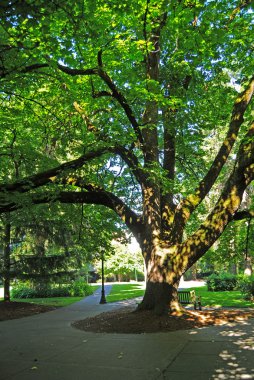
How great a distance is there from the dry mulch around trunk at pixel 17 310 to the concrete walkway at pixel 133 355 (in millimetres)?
→ 6849

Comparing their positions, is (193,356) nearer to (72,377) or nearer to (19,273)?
(72,377)

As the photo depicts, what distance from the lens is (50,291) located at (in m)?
28.3

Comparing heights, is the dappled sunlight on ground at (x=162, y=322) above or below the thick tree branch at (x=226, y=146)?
below

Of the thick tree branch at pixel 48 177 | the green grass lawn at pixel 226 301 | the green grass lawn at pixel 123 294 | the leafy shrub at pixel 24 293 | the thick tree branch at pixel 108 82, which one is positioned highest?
the thick tree branch at pixel 108 82

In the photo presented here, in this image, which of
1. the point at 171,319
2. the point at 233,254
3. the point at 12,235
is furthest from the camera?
the point at 12,235

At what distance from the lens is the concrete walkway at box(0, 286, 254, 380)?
607 centimetres

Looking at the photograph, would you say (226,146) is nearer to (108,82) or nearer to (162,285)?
(108,82)

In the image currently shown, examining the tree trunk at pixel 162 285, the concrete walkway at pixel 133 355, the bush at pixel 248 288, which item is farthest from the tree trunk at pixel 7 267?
the bush at pixel 248 288

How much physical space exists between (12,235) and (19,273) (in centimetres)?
323

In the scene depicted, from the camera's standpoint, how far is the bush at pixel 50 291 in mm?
27875

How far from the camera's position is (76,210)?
52.7ft

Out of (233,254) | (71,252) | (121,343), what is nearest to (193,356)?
(121,343)

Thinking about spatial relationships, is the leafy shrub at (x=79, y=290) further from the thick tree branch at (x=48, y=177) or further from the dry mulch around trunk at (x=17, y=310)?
the thick tree branch at (x=48, y=177)

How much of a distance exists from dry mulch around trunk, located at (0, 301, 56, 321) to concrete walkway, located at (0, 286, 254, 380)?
685 centimetres
